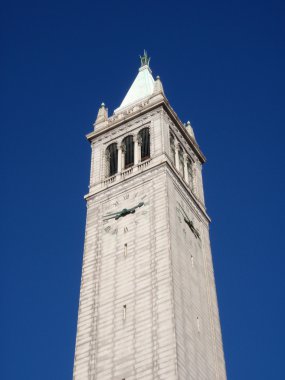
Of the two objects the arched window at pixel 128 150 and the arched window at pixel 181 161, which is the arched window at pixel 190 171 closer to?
the arched window at pixel 181 161

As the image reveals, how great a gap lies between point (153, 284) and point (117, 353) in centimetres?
561

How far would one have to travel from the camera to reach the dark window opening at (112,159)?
196 feet

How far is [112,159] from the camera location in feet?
201

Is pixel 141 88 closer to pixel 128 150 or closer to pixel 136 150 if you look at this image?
pixel 128 150

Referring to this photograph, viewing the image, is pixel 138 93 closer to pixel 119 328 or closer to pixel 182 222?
pixel 182 222

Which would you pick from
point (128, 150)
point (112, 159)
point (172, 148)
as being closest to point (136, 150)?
point (128, 150)

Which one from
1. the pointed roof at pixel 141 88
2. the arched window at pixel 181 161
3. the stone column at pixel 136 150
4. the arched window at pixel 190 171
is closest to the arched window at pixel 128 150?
the stone column at pixel 136 150

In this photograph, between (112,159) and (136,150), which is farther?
(112,159)

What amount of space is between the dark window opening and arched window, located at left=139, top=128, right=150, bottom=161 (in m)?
2.78

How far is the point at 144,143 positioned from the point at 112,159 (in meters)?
3.56

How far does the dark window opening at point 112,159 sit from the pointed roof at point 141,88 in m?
7.58

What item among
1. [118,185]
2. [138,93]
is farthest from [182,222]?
[138,93]

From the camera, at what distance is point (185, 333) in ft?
143

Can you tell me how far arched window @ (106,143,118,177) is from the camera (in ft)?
196
